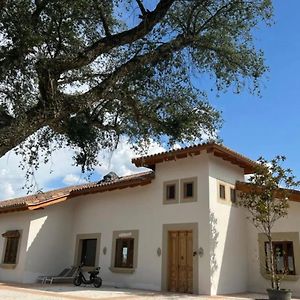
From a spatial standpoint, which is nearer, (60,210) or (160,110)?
(160,110)

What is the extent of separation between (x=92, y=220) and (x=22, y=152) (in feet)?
30.8

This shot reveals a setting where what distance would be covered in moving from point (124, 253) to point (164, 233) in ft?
7.68

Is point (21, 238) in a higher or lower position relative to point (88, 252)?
higher

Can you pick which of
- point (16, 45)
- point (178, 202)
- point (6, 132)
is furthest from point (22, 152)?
point (178, 202)

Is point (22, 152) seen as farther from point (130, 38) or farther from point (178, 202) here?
point (178, 202)

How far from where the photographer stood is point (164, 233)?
13.8 m

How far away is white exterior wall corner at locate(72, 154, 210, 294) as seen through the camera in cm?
1322

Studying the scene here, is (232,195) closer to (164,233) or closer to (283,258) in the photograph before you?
(283,258)

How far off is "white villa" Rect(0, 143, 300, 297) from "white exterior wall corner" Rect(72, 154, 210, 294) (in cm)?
4

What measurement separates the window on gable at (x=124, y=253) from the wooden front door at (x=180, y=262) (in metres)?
1.96

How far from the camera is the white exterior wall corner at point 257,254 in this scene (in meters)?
12.6

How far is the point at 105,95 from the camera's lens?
770 cm

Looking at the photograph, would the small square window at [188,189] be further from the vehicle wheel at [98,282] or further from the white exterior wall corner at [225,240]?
the vehicle wheel at [98,282]

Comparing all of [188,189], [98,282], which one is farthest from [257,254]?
[98,282]
